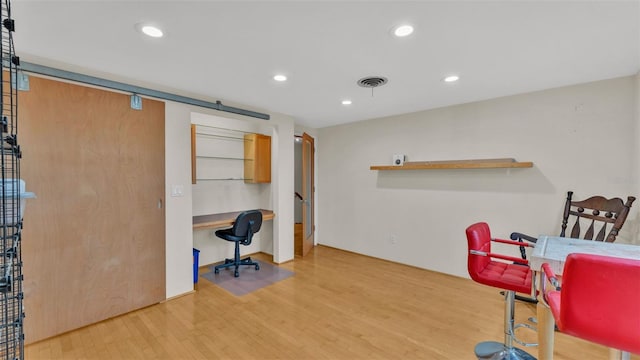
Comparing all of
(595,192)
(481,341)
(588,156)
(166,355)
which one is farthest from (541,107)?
(166,355)

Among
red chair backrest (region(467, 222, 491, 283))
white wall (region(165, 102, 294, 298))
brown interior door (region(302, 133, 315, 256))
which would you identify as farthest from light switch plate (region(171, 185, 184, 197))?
red chair backrest (region(467, 222, 491, 283))

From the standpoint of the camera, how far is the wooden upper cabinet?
4.33 meters

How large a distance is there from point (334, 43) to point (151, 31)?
1.23 metres

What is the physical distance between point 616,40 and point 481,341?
8.08ft

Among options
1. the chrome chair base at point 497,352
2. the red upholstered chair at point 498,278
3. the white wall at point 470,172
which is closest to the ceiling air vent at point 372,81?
the white wall at point 470,172

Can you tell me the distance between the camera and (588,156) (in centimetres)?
285

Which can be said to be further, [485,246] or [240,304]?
[240,304]

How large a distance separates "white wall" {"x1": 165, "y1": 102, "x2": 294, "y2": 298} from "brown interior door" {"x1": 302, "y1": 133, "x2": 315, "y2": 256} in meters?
0.32

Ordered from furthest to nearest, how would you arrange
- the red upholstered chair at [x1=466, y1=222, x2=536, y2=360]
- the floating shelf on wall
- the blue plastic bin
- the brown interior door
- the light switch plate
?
the brown interior door → the blue plastic bin → the floating shelf on wall → the light switch plate → the red upholstered chair at [x1=466, y1=222, x2=536, y2=360]

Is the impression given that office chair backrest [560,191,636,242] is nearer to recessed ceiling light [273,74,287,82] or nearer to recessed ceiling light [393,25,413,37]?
recessed ceiling light [393,25,413,37]

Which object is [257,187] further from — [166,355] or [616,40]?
[616,40]

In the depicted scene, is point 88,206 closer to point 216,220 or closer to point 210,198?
point 216,220

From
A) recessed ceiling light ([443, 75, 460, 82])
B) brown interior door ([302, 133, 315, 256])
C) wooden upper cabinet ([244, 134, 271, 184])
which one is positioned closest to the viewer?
recessed ceiling light ([443, 75, 460, 82])

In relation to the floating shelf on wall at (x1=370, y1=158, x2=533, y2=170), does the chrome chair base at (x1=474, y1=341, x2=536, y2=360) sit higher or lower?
lower
